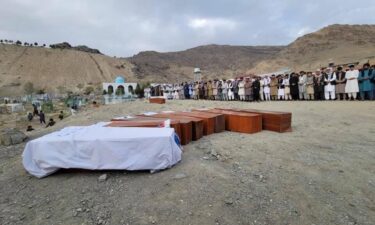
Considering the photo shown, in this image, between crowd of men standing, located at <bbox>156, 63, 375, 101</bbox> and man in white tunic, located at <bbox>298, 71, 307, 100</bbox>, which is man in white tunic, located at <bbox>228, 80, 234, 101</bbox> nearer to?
crowd of men standing, located at <bbox>156, 63, 375, 101</bbox>

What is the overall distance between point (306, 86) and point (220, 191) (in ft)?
39.5

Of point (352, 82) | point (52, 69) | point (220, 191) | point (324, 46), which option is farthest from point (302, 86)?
point (52, 69)

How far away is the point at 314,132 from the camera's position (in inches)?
258

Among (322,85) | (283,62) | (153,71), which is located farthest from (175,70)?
(322,85)

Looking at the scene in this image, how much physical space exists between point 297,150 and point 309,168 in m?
0.88

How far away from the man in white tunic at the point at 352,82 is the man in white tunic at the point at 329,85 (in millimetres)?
611

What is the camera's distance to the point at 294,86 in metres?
14.7

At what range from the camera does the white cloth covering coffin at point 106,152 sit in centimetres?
432

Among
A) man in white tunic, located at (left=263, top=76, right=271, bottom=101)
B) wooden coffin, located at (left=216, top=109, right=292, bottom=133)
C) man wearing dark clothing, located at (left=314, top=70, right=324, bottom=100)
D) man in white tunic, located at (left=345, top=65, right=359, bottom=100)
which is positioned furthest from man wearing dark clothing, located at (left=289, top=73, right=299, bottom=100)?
wooden coffin, located at (left=216, top=109, right=292, bottom=133)

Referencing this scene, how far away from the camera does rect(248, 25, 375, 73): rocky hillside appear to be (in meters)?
40.8

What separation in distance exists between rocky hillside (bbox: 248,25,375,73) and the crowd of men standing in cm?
2518

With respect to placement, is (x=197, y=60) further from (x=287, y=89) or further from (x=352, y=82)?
(x=352, y=82)

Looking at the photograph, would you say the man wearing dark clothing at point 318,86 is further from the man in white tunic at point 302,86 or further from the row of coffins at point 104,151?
the row of coffins at point 104,151

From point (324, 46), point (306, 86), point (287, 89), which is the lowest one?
point (287, 89)
